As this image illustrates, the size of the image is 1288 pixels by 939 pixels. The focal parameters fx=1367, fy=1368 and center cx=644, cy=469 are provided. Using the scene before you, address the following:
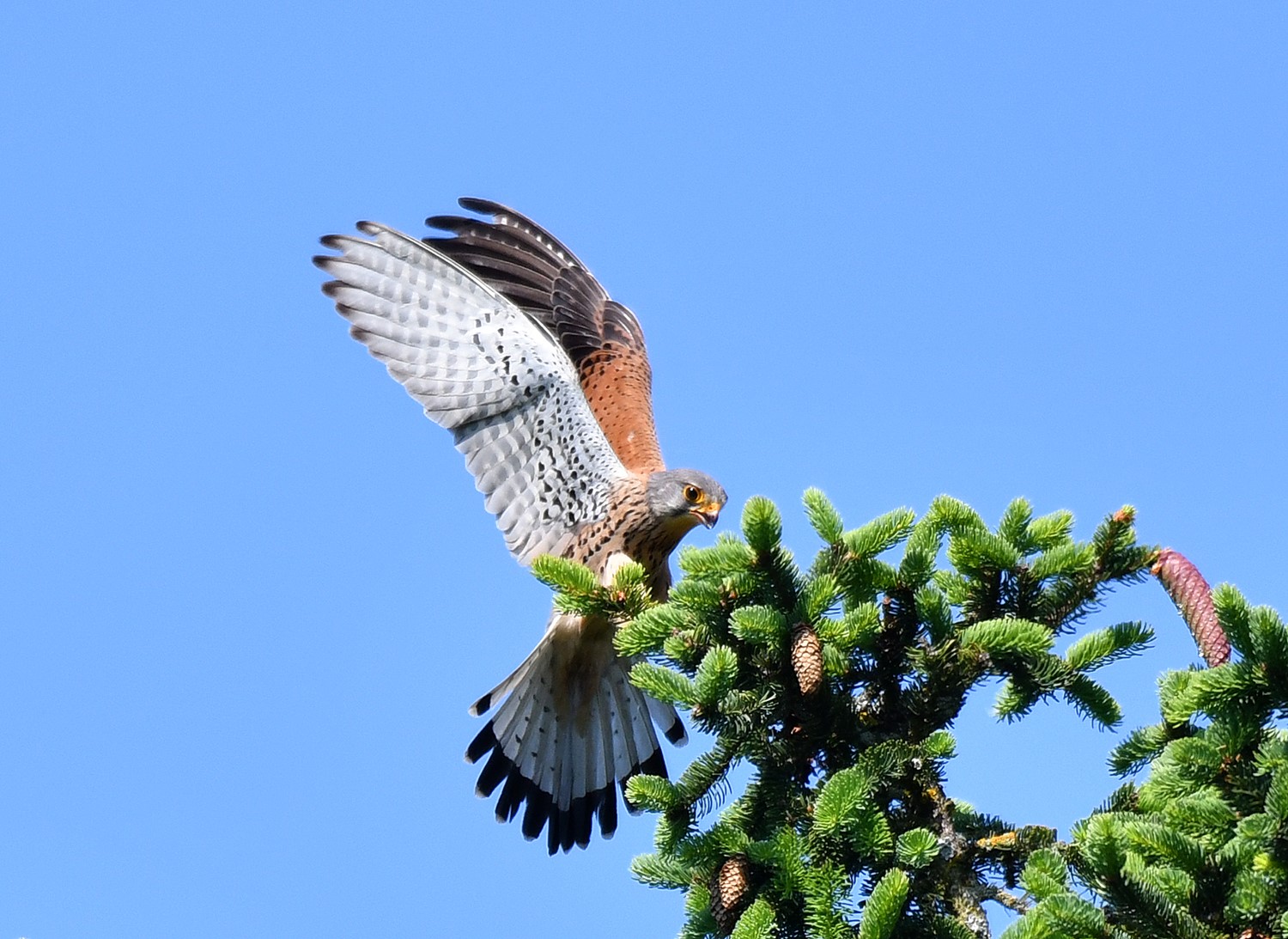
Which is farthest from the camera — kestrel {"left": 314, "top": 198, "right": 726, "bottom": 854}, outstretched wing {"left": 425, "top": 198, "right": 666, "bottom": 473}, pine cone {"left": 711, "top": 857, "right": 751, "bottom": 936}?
outstretched wing {"left": 425, "top": 198, "right": 666, "bottom": 473}

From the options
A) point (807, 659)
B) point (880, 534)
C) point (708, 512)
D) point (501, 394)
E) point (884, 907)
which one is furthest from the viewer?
point (501, 394)

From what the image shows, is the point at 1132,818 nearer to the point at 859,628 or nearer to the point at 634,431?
the point at 859,628

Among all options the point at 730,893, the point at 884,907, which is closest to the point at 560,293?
the point at 730,893

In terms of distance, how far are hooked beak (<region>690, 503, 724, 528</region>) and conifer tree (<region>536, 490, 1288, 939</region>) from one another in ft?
7.08

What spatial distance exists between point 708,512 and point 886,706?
2.40m

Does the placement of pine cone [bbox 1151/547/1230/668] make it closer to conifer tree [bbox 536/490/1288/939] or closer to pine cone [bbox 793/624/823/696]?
conifer tree [bbox 536/490/1288/939]

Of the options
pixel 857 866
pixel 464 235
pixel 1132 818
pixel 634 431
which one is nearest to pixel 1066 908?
pixel 1132 818

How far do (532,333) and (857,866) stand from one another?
3.46 metres

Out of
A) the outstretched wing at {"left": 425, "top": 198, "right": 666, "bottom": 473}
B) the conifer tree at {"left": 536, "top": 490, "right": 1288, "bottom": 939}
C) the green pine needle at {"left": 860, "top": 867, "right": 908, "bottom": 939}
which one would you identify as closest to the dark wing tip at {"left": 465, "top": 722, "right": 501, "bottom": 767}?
the outstretched wing at {"left": 425, "top": 198, "right": 666, "bottom": 473}

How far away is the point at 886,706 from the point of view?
322 cm

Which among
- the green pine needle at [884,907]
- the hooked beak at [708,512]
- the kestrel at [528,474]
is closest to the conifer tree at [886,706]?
the green pine needle at [884,907]

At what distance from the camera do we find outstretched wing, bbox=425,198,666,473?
22.4 ft

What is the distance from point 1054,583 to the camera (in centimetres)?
318

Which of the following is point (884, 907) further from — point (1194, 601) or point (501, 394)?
point (501, 394)
